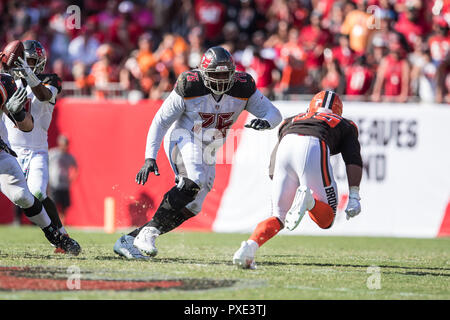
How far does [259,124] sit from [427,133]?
5811 millimetres

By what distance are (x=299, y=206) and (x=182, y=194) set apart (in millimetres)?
1274

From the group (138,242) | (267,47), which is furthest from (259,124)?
(267,47)

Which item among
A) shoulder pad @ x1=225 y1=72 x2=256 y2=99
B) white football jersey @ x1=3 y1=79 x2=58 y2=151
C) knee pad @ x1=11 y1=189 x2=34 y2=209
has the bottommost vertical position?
knee pad @ x1=11 y1=189 x2=34 y2=209

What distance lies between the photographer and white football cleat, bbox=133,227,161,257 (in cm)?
→ 650

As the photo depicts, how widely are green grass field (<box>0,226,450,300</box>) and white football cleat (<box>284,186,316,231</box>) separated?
41 centimetres

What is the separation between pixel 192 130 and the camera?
6926mm

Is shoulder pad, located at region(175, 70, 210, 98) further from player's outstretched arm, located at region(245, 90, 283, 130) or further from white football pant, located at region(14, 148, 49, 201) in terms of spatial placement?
white football pant, located at region(14, 148, 49, 201)

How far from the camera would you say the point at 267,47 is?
550 inches

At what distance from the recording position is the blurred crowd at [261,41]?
12477 mm

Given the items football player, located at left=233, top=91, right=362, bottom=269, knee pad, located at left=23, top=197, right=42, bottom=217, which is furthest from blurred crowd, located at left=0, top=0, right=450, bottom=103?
knee pad, located at left=23, top=197, right=42, bottom=217

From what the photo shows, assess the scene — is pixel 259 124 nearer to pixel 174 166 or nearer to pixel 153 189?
pixel 174 166

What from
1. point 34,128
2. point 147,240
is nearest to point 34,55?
point 34,128

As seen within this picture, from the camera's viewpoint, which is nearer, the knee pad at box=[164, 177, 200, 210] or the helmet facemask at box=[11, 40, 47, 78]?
the knee pad at box=[164, 177, 200, 210]

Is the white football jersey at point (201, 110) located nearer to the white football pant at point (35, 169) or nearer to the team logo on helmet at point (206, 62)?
the team logo on helmet at point (206, 62)
